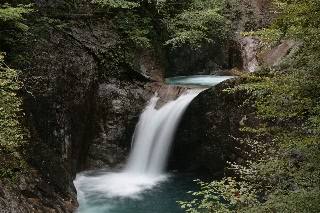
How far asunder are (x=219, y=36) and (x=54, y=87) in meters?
8.47

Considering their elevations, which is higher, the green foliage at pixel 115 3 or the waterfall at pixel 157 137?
the green foliage at pixel 115 3

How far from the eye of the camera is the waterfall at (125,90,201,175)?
40.2 ft

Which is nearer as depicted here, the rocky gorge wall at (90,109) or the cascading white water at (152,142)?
the rocky gorge wall at (90,109)

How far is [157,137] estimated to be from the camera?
12328 millimetres

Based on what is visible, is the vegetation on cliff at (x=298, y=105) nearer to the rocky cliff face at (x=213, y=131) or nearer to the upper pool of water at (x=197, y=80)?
the rocky cliff face at (x=213, y=131)

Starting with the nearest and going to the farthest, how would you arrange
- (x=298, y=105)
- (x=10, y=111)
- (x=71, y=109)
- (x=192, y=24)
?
(x=298, y=105) → (x=10, y=111) → (x=71, y=109) → (x=192, y=24)

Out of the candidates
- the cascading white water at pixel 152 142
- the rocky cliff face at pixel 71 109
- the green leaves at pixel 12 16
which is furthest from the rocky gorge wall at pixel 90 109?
the green leaves at pixel 12 16

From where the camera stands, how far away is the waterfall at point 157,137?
12242 millimetres

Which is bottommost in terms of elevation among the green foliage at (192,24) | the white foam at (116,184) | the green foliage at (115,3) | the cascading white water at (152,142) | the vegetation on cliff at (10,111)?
the white foam at (116,184)

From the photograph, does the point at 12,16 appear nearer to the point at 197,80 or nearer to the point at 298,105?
the point at 298,105

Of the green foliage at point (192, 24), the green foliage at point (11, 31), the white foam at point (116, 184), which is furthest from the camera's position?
the green foliage at point (192, 24)

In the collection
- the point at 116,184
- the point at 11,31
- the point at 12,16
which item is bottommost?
the point at 116,184

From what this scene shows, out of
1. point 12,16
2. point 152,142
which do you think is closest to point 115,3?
point 12,16

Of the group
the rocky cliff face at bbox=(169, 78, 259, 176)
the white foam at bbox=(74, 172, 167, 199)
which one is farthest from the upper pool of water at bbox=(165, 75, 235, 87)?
the white foam at bbox=(74, 172, 167, 199)
